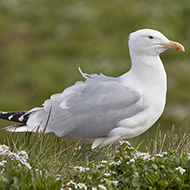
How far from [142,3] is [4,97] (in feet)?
18.4

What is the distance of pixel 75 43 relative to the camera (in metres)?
12.8

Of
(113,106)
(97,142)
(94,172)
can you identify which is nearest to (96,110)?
(113,106)

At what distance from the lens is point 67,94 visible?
5266 mm

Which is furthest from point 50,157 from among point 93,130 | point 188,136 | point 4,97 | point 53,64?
point 53,64

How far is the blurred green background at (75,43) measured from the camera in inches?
427

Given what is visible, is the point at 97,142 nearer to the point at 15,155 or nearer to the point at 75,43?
the point at 15,155

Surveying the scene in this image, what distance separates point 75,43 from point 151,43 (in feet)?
25.0

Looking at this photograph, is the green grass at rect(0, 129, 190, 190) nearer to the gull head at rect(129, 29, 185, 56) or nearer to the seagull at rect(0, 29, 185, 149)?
the seagull at rect(0, 29, 185, 149)

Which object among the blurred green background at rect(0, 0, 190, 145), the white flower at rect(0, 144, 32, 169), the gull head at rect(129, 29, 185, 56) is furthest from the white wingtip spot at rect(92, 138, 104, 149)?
the blurred green background at rect(0, 0, 190, 145)

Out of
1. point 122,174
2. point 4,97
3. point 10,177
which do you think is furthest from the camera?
point 4,97

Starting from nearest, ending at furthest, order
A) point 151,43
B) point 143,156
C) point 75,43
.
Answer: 1. point 143,156
2. point 151,43
3. point 75,43

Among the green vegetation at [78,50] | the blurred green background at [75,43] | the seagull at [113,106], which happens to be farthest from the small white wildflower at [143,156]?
the blurred green background at [75,43]

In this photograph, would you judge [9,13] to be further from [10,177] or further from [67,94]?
[10,177]

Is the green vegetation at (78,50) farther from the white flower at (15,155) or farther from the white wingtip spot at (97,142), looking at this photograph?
the white flower at (15,155)
